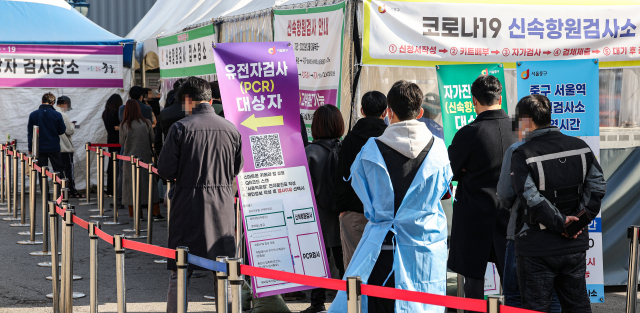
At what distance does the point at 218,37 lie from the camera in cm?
964

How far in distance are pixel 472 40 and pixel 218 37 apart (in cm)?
469

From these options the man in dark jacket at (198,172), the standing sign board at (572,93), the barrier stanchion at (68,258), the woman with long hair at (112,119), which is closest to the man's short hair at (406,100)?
the man in dark jacket at (198,172)

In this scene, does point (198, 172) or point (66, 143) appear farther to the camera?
point (66, 143)

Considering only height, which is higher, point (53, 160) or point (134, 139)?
point (134, 139)

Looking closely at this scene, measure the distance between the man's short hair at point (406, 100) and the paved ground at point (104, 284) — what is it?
274 cm

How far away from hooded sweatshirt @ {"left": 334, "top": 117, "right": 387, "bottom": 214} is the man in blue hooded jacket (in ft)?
3.82

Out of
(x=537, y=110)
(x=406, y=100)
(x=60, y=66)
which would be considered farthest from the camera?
(x=60, y=66)

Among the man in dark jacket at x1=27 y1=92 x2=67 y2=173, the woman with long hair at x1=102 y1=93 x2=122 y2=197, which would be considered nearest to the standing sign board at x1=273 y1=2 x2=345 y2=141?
the woman with long hair at x1=102 y1=93 x2=122 y2=197

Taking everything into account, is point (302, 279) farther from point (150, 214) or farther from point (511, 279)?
point (150, 214)

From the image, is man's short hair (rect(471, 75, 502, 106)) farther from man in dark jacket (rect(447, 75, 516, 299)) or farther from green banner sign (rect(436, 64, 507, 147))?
green banner sign (rect(436, 64, 507, 147))

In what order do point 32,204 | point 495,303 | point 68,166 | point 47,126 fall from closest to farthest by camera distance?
point 495,303, point 32,204, point 47,126, point 68,166

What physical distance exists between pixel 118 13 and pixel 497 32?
18.3 m

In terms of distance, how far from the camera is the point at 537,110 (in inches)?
149

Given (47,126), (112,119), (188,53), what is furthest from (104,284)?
(112,119)
